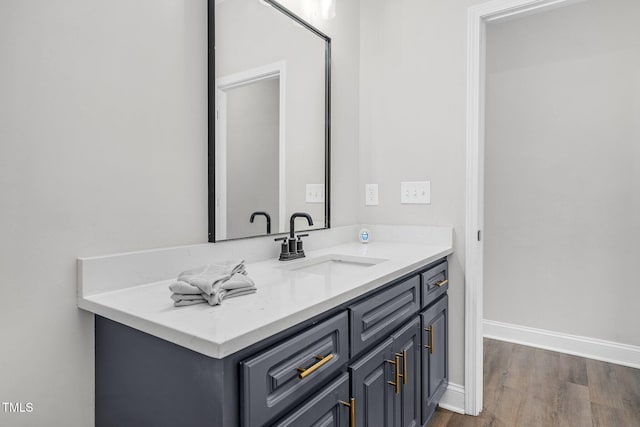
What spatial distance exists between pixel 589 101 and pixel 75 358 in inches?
130

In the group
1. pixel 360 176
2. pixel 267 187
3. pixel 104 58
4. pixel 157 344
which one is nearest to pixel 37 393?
pixel 157 344

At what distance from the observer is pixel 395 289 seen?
4.67ft

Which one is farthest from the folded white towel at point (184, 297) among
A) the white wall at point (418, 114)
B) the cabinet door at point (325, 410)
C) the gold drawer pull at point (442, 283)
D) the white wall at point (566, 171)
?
the white wall at point (566, 171)

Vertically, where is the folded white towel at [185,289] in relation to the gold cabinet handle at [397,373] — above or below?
above

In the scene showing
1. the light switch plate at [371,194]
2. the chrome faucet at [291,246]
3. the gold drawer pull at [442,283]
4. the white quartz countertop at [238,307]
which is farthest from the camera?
the light switch plate at [371,194]

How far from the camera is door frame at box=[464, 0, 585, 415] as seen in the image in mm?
1983

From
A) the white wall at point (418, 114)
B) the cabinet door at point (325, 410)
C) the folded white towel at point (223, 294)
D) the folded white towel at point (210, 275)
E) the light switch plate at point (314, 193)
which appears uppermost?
the white wall at point (418, 114)

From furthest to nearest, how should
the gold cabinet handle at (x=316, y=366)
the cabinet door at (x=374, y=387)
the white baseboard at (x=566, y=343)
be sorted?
the white baseboard at (x=566, y=343)
the cabinet door at (x=374, y=387)
the gold cabinet handle at (x=316, y=366)

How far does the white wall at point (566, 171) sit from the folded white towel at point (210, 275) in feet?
8.44

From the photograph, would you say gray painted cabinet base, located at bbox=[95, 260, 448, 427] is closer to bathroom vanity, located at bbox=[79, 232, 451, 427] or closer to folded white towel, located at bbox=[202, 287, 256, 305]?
bathroom vanity, located at bbox=[79, 232, 451, 427]

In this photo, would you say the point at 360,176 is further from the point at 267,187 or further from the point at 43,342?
the point at 43,342

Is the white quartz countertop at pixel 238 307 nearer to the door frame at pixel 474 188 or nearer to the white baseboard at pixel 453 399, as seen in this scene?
the door frame at pixel 474 188

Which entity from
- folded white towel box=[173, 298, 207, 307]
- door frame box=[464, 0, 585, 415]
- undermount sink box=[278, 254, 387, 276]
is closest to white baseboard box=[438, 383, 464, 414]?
door frame box=[464, 0, 585, 415]

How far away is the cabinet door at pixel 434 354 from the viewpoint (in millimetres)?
1699
